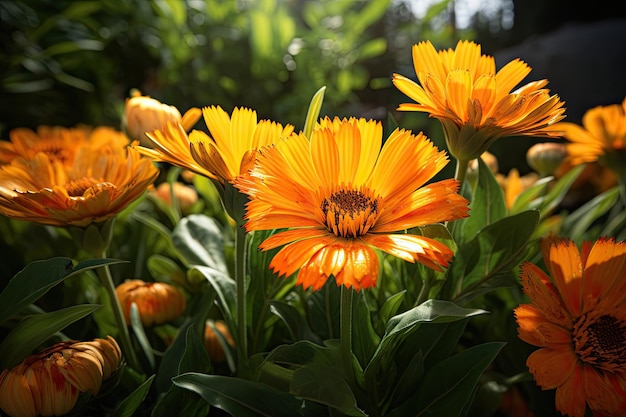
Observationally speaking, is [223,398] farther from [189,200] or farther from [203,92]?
[203,92]

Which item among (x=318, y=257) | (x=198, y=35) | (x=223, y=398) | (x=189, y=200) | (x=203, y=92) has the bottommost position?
(x=223, y=398)

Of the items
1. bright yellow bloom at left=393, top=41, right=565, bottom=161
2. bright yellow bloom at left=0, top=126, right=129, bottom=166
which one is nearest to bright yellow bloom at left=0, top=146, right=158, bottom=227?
bright yellow bloom at left=0, top=126, right=129, bottom=166

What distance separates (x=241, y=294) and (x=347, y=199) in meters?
0.15

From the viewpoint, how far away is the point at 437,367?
1.61ft

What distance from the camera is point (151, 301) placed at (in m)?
0.61

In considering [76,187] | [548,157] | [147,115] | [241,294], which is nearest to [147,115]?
[147,115]

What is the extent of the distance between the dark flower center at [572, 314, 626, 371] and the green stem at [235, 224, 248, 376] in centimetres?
28

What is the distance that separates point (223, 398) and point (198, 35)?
3.48 feet

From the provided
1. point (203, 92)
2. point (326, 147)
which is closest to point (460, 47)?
point (326, 147)

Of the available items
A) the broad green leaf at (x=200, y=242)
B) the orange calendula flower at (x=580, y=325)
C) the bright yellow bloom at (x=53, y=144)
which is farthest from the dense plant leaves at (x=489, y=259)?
the bright yellow bloom at (x=53, y=144)

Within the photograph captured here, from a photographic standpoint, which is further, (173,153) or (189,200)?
(189,200)

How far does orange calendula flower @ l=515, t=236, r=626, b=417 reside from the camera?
1.43 feet

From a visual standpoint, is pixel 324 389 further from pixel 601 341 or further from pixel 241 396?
pixel 601 341

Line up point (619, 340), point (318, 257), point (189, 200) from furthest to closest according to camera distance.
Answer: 1. point (189, 200)
2. point (619, 340)
3. point (318, 257)
